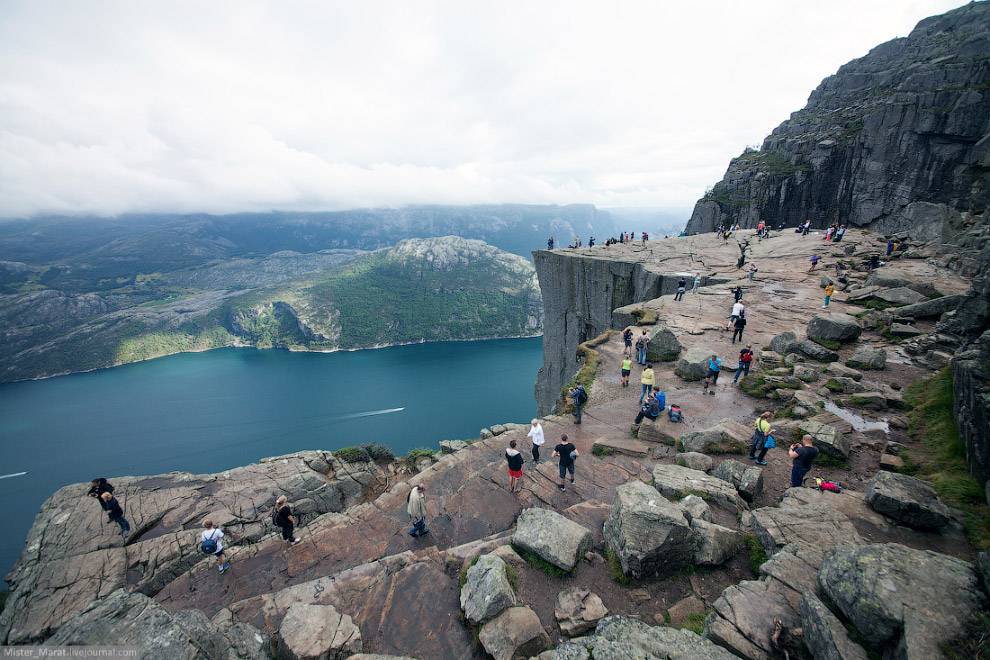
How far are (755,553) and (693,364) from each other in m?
9.69

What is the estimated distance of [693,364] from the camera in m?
15.3

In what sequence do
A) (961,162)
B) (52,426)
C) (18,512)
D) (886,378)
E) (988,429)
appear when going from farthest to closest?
(52,426) < (18,512) < (961,162) < (886,378) < (988,429)

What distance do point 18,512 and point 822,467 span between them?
99.8 metres

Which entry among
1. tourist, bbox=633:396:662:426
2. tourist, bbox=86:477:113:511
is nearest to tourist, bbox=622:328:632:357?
tourist, bbox=633:396:662:426

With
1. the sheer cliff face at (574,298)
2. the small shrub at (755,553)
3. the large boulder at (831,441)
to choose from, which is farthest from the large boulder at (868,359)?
the sheer cliff face at (574,298)

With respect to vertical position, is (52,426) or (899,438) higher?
(899,438)

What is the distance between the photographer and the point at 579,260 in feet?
98.9

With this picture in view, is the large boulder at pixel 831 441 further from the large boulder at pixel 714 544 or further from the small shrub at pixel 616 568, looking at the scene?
the small shrub at pixel 616 568

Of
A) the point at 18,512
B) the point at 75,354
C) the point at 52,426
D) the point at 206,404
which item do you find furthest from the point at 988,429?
the point at 75,354

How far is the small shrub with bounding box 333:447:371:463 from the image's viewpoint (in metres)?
20.1

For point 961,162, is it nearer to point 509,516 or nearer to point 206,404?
point 509,516

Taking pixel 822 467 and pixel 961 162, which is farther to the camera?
pixel 961 162

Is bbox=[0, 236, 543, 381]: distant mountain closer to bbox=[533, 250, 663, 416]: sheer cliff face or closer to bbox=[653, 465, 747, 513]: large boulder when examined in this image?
bbox=[533, 250, 663, 416]: sheer cliff face

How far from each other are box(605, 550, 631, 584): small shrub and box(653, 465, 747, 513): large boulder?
210 centimetres
